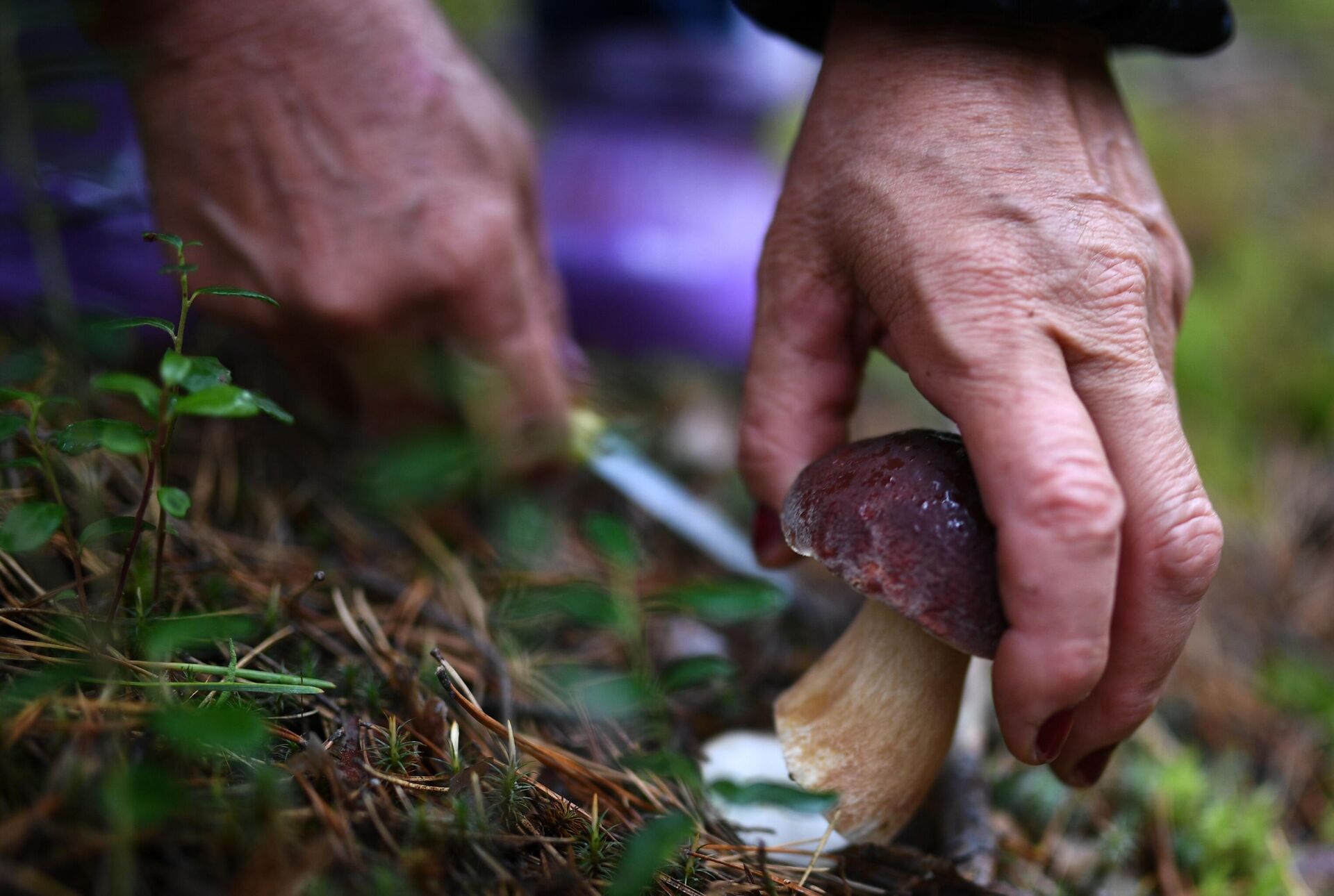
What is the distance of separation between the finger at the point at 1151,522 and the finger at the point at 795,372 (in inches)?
15.5

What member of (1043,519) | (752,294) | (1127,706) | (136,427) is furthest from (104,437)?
(752,294)

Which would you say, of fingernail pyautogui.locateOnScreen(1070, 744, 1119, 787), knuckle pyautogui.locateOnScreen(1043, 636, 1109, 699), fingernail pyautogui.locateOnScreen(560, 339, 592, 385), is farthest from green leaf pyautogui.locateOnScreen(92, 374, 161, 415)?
fingernail pyautogui.locateOnScreen(1070, 744, 1119, 787)

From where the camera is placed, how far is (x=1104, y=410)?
110 cm

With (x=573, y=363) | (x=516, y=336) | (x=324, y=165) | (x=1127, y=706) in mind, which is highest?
(x=324, y=165)

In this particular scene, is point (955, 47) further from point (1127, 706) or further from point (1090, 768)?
point (1090, 768)

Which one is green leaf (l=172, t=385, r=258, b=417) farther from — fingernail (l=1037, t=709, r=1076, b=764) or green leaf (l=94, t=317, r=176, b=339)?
fingernail (l=1037, t=709, r=1076, b=764)

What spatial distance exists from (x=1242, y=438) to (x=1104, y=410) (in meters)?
2.80

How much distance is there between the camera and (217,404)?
0.93 m

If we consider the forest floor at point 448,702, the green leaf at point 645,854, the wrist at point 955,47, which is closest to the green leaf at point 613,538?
the forest floor at point 448,702

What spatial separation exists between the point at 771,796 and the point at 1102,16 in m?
1.26

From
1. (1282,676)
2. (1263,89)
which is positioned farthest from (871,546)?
(1263,89)

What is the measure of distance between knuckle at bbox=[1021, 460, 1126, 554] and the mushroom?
115 millimetres

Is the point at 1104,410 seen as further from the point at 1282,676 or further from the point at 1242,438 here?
the point at 1242,438

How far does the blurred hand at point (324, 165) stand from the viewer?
160 cm
